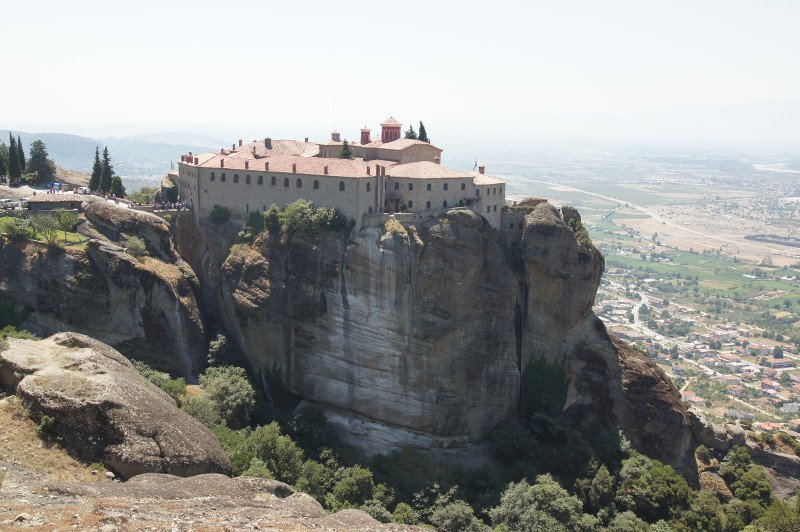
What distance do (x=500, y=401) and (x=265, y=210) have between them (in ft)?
75.4

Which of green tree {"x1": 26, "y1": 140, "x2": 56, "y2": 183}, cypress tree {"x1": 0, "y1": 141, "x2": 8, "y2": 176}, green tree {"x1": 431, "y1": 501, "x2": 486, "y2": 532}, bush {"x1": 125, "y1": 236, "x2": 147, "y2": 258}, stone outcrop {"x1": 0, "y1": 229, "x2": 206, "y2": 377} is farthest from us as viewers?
green tree {"x1": 26, "y1": 140, "x2": 56, "y2": 183}

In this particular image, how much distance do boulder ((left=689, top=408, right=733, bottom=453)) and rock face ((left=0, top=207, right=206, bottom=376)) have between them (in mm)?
39409

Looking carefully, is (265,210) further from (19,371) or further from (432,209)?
(19,371)

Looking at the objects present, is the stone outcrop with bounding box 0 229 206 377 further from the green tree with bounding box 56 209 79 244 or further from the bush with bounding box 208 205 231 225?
the bush with bounding box 208 205 231 225

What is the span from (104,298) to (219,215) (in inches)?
458

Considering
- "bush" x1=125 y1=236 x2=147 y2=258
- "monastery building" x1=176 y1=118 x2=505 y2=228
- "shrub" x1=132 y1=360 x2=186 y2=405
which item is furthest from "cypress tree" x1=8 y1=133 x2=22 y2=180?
"shrub" x1=132 y1=360 x2=186 y2=405

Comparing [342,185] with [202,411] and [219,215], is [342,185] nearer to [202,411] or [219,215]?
[219,215]

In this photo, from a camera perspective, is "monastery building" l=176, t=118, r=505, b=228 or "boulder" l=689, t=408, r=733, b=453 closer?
"monastery building" l=176, t=118, r=505, b=228

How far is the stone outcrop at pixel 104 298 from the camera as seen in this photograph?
165 feet

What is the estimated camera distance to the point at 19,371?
106ft

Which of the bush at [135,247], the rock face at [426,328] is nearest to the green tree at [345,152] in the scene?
the rock face at [426,328]

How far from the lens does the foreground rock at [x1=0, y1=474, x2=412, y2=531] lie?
19203 millimetres

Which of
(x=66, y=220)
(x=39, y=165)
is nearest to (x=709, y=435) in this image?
(x=66, y=220)

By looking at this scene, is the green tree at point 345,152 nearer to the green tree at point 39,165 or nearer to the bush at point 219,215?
the bush at point 219,215
